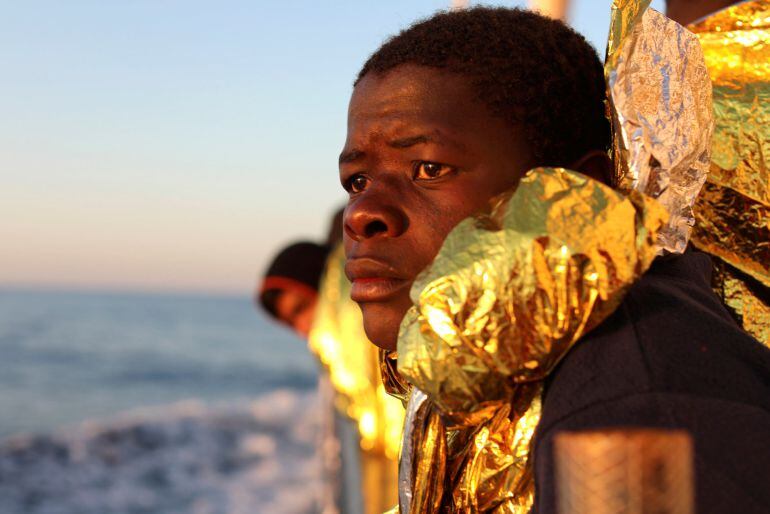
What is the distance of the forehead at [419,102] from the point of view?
122 centimetres

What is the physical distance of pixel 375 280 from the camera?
121 centimetres

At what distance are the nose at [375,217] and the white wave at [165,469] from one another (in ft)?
24.5

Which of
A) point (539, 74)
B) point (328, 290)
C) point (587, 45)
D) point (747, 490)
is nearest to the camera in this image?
point (747, 490)

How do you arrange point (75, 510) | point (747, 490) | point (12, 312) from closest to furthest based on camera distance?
point (747, 490)
point (75, 510)
point (12, 312)

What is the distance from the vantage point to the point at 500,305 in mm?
909

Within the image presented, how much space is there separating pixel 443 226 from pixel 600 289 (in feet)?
1.10

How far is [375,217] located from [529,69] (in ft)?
1.02

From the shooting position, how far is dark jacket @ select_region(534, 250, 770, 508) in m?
0.80

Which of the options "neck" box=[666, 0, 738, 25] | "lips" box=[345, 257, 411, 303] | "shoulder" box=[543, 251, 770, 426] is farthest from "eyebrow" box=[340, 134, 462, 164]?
"neck" box=[666, 0, 738, 25]

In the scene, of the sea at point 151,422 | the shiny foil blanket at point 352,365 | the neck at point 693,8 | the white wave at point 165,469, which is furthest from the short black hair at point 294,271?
the sea at point 151,422

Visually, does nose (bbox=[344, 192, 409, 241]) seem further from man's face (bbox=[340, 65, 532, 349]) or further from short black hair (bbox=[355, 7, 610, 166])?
short black hair (bbox=[355, 7, 610, 166])

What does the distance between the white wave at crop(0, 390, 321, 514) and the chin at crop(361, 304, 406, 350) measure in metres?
7.40

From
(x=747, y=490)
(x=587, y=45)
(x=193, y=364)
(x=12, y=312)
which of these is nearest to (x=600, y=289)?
(x=747, y=490)

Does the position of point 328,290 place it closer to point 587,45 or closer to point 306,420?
point 587,45
